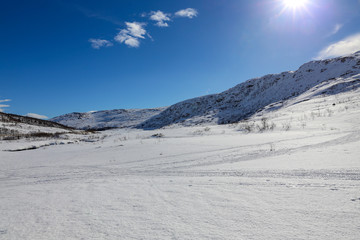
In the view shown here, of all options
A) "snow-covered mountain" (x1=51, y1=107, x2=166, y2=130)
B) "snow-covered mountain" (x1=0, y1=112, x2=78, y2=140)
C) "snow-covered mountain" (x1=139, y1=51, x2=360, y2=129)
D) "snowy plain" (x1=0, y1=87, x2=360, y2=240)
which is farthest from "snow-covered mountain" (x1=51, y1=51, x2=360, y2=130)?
"snowy plain" (x1=0, y1=87, x2=360, y2=240)

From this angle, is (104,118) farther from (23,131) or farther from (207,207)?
(207,207)

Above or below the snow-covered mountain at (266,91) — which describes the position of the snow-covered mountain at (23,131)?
below

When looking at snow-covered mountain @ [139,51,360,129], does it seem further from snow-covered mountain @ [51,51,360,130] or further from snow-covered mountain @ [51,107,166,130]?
snow-covered mountain @ [51,107,166,130]

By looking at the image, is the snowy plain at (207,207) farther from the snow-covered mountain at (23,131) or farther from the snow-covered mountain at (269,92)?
the snow-covered mountain at (269,92)

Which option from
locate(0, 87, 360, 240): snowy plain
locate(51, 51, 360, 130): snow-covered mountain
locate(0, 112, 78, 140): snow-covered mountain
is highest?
locate(51, 51, 360, 130): snow-covered mountain

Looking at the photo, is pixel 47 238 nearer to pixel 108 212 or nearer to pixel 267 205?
pixel 108 212

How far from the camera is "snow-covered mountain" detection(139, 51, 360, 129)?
139ft

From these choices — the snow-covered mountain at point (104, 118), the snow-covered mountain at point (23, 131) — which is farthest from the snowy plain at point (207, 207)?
the snow-covered mountain at point (104, 118)

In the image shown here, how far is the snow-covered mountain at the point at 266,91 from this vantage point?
139ft

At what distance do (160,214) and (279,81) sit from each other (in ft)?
222

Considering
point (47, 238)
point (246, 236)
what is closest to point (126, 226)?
point (47, 238)

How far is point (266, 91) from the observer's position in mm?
58000

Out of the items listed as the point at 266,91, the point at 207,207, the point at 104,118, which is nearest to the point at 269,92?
the point at 266,91

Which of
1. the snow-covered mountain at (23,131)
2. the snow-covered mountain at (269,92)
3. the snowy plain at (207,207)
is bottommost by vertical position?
the snowy plain at (207,207)
